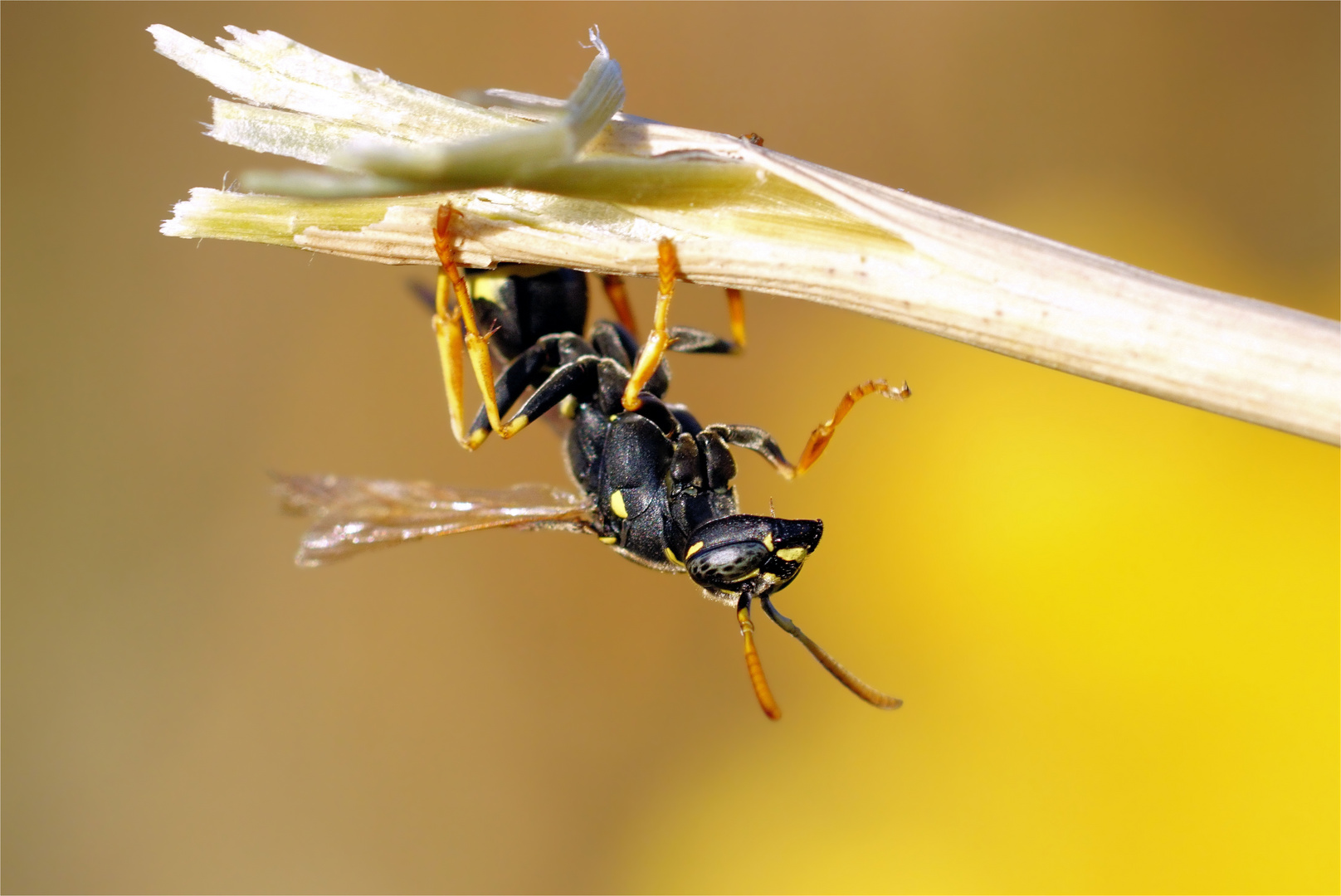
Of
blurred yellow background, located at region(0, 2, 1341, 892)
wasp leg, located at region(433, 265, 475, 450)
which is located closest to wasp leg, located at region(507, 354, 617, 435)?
wasp leg, located at region(433, 265, 475, 450)

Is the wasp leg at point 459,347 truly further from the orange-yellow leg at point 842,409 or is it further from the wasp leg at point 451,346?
the orange-yellow leg at point 842,409

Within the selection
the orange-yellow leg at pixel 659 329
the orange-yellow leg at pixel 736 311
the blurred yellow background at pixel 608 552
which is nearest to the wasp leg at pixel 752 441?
the orange-yellow leg at pixel 659 329

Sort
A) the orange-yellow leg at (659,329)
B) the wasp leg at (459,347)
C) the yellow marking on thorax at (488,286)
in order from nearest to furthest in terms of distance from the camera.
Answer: the orange-yellow leg at (659,329) → the wasp leg at (459,347) → the yellow marking on thorax at (488,286)

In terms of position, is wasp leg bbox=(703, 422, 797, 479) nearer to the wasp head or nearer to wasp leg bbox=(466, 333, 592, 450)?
the wasp head

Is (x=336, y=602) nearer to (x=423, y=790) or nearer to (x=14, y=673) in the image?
(x=423, y=790)

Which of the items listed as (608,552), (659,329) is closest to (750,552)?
(659,329)

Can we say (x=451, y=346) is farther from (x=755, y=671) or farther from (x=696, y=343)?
(x=755, y=671)

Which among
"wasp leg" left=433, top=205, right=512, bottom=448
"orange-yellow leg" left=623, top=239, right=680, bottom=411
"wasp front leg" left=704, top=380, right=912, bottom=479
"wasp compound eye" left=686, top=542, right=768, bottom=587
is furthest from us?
"wasp front leg" left=704, top=380, right=912, bottom=479
